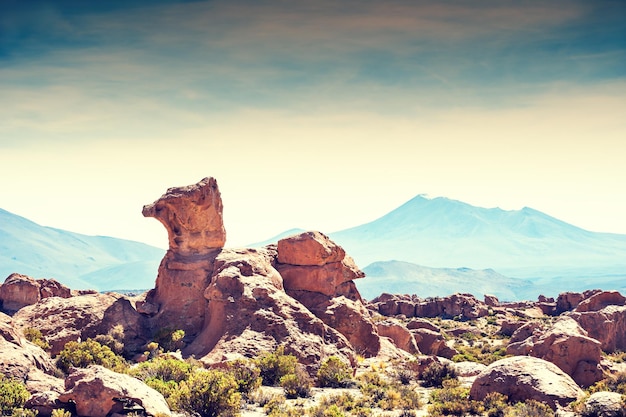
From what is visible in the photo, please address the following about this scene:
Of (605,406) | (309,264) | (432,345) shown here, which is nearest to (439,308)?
(432,345)

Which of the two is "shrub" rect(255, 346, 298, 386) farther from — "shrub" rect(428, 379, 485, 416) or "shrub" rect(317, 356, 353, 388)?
"shrub" rect(428, 379, 485, 416)

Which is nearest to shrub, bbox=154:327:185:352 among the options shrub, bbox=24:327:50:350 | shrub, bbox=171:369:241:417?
shrub, bbox=24:327:50:350

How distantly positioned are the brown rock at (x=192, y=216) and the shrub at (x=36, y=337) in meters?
8.28

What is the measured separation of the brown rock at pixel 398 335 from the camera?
38812 mm

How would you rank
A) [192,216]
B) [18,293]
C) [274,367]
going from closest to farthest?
[274,367]
[192,216]
[18,293]

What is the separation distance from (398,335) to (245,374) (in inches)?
651

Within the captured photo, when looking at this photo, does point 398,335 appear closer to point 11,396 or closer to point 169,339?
point 169,339

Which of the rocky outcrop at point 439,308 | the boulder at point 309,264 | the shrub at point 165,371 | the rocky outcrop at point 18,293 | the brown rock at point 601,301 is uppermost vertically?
the boulder at point 309,264

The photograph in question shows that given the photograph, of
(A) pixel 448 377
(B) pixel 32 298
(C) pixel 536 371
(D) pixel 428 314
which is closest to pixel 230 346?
(A) pixel 448 377

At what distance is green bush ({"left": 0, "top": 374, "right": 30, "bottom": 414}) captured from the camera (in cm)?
1736

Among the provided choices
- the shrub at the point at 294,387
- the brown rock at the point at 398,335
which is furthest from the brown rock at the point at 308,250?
the shrub at the point at 294,387

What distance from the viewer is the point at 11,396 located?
Result: 691 inches

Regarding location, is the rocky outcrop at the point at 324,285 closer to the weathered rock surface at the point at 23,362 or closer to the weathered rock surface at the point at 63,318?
the weathered rock surface at the point at 63,318

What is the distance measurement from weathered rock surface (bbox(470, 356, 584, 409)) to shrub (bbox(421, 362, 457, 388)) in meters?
4.12
